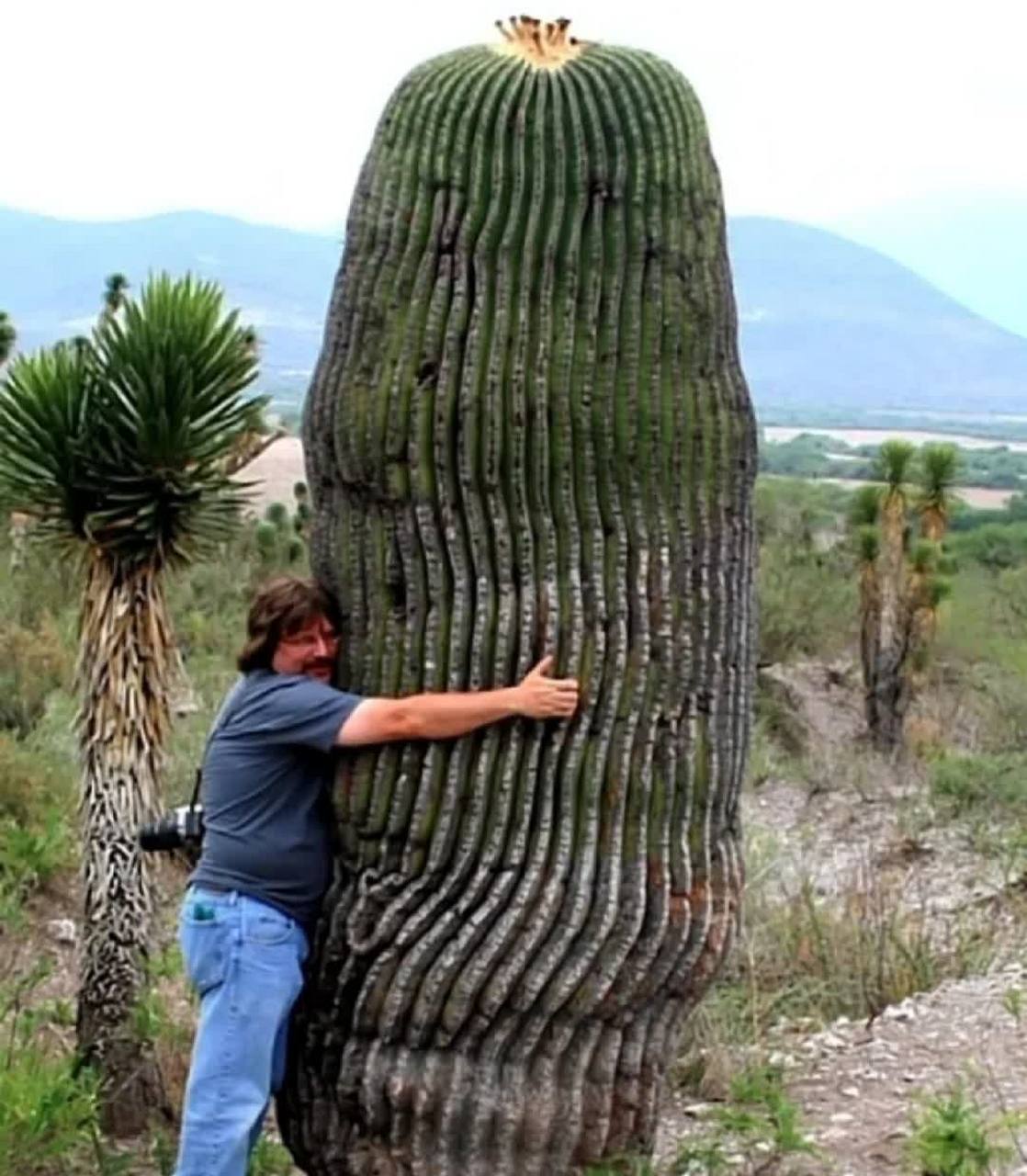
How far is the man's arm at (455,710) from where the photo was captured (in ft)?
15.3

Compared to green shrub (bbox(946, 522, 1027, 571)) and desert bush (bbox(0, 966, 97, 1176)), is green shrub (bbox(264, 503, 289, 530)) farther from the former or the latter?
desert bush (bbox(0, 966, 97, 1176))

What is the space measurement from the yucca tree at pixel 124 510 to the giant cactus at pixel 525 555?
125cm

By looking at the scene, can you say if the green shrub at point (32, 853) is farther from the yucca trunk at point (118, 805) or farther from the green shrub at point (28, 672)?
the green shrub at point (28, 672)

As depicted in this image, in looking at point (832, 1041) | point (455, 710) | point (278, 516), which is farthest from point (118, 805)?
point (278, 516)

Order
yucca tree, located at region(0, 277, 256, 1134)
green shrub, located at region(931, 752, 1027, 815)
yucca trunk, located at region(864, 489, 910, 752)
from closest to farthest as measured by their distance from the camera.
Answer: yucca tree, located at region(0, 277, 256, 1134)
green shrub, located at region(931, 752, 1027, 815)
yucca trunk, located at region(864, 489, 910, 752)

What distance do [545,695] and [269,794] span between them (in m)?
0.70

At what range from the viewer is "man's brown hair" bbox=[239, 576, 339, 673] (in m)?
4.85

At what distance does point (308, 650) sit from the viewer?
4.87 metres

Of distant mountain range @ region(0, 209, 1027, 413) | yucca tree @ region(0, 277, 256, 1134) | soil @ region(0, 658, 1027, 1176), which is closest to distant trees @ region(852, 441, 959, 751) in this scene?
soil @ region(0, 658, 1027, 1176)

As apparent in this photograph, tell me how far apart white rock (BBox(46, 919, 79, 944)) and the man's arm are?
187 inches

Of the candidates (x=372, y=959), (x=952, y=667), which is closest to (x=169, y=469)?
(x=372, y=959)

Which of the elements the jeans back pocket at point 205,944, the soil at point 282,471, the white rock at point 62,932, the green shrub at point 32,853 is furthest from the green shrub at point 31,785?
the jeans back pocket at point 205,944

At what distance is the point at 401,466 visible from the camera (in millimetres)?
4793

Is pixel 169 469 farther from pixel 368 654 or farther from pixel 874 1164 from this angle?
pixel 874 1164
